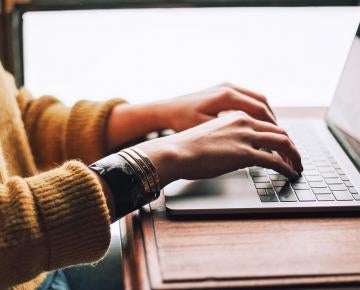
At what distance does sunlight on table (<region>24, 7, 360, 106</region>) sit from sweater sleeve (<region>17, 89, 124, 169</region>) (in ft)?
1.19

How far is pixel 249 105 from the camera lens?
0.82 m

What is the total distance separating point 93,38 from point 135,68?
0.43 ft

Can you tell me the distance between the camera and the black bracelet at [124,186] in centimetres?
62

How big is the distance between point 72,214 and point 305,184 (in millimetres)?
328

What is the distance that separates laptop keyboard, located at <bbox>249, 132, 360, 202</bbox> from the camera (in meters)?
0.67

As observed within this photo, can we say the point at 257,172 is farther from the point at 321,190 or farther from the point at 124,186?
the point at 124,186

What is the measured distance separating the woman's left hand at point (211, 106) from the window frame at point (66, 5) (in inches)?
15.2

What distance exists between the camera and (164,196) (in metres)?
0.67

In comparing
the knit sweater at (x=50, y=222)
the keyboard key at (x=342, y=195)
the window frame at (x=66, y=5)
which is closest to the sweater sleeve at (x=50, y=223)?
the knit sweater at (x=50, y=222)

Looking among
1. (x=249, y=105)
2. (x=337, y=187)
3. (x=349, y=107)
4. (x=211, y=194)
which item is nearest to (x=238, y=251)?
(x=211, y=194)

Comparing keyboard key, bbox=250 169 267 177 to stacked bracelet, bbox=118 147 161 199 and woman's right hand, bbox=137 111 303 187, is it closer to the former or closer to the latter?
woman's right hand, bbox=137 111 303 187

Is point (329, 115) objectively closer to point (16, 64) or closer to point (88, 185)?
point (88, 185)

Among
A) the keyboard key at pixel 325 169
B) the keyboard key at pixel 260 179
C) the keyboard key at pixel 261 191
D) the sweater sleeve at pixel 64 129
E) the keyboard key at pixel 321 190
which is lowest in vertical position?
the sweater sleeve at pixel 64 129

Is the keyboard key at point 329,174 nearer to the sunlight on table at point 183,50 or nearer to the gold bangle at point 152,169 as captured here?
the gold bangle at point 152,169
